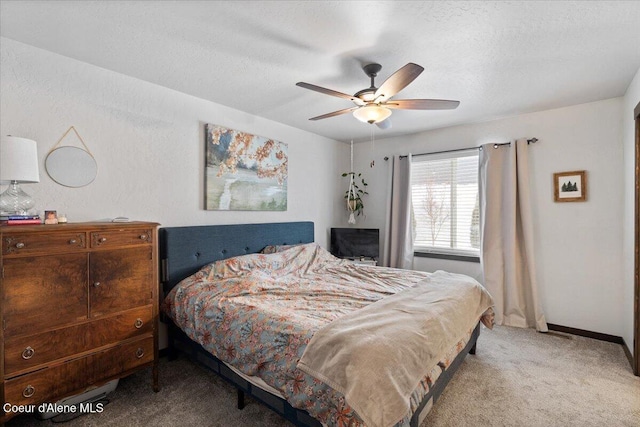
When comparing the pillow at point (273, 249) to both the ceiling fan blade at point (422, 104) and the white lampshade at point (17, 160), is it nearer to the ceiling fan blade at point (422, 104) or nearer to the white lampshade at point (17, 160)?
the ceiling fan blade at point (422, 104)

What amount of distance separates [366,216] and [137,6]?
394cm

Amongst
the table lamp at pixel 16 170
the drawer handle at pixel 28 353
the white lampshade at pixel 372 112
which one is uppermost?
the white lampshade at pixel 372 112

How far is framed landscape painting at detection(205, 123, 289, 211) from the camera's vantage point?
319 centimetres

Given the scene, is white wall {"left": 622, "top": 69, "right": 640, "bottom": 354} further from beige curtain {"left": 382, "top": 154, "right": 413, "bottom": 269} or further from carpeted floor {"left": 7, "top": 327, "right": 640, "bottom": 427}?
beige curtain {"left": 382, "top": 154, "right": 413, "bottom": 269}

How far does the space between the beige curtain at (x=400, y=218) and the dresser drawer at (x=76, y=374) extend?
326 cm

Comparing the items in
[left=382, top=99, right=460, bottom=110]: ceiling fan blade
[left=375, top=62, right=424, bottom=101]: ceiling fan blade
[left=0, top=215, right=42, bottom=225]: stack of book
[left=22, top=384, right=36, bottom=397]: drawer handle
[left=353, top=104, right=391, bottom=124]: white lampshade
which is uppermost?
[left=375, top=62, right=424, bottom=101]: ceiling fan blade

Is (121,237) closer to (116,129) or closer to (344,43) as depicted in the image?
(116,129)

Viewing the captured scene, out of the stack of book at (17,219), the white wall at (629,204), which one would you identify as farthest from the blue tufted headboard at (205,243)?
the white wall at (629,204)

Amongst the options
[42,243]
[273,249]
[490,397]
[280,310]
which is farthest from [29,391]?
[490,397]

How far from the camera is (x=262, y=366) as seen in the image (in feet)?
5.83

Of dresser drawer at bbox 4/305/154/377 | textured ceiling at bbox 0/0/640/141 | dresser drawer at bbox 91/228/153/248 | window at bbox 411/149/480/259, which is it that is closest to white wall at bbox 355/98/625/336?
textured ceiling at bbox 0/0/640/141

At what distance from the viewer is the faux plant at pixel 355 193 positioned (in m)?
4.82

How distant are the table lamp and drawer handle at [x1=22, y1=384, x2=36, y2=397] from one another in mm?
1036

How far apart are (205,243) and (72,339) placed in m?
1.27
